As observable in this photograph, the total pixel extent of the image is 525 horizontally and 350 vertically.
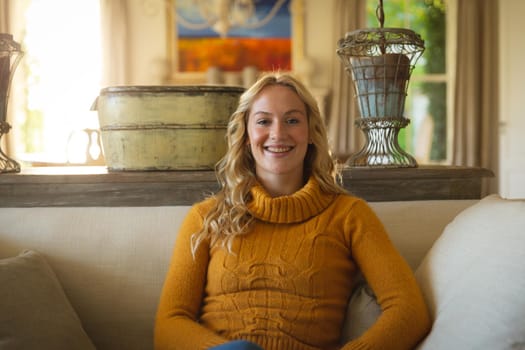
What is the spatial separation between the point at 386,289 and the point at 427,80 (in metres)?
5.51

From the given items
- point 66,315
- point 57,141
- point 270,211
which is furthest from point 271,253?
point 57,141

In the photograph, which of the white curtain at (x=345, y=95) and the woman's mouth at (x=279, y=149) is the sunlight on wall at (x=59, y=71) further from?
the woman's mouth at (x=279, y=149)

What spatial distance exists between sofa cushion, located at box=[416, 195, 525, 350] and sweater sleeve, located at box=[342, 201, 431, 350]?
0.13 feet

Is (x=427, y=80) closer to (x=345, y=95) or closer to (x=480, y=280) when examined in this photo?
(x=345, y=95)

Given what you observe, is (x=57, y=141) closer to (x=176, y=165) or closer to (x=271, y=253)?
(x=176, y=165)

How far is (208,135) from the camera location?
71.8 inches

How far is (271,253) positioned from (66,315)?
54cm

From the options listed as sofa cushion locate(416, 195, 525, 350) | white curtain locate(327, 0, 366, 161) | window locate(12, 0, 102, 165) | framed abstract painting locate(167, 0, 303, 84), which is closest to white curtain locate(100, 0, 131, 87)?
window locate(12, 0, 102, 165)

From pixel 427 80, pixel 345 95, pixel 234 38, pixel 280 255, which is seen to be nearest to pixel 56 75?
pixel 234 38

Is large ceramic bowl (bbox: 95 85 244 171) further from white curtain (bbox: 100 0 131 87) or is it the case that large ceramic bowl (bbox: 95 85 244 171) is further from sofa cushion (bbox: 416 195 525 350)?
white curtain (bbox: 100 0 131 87)

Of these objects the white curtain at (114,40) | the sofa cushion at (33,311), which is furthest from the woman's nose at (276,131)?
the white curtain at (114,40)

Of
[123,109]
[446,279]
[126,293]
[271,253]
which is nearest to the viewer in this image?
[446,279]

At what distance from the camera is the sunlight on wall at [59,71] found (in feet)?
19.6

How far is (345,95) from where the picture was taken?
6.15 meters
